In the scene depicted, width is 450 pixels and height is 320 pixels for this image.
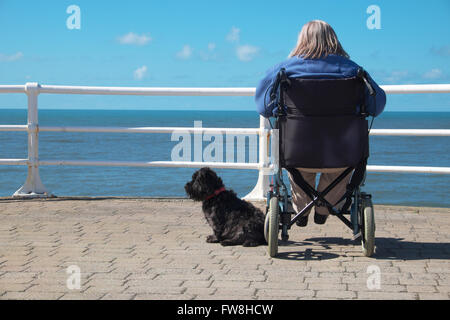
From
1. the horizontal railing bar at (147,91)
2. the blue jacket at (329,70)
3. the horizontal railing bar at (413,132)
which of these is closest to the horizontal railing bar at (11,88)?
the horizontal railing bar at (147,91)

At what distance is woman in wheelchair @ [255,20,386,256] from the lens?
4.09 m

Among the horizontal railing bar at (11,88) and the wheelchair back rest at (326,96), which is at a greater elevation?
the horizontal railing bar at (11,88)

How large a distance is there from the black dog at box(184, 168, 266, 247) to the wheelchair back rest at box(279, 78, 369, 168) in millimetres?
841

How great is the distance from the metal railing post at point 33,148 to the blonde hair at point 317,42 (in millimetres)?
3942

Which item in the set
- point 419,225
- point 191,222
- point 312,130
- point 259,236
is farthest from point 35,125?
point 419,225

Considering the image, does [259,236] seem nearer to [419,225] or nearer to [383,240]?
[383,240]

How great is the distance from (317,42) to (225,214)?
166cm

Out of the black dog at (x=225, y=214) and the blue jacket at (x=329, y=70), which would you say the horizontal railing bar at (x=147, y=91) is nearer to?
the black dog at (x=225, y=214)

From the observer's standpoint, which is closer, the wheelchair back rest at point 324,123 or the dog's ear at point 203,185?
the wheelchair back rest at point 324,123

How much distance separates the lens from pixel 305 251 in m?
4.62

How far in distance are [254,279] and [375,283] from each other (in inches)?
30.7

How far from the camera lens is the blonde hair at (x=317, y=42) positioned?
4246 millimetres

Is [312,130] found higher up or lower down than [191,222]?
higher up
